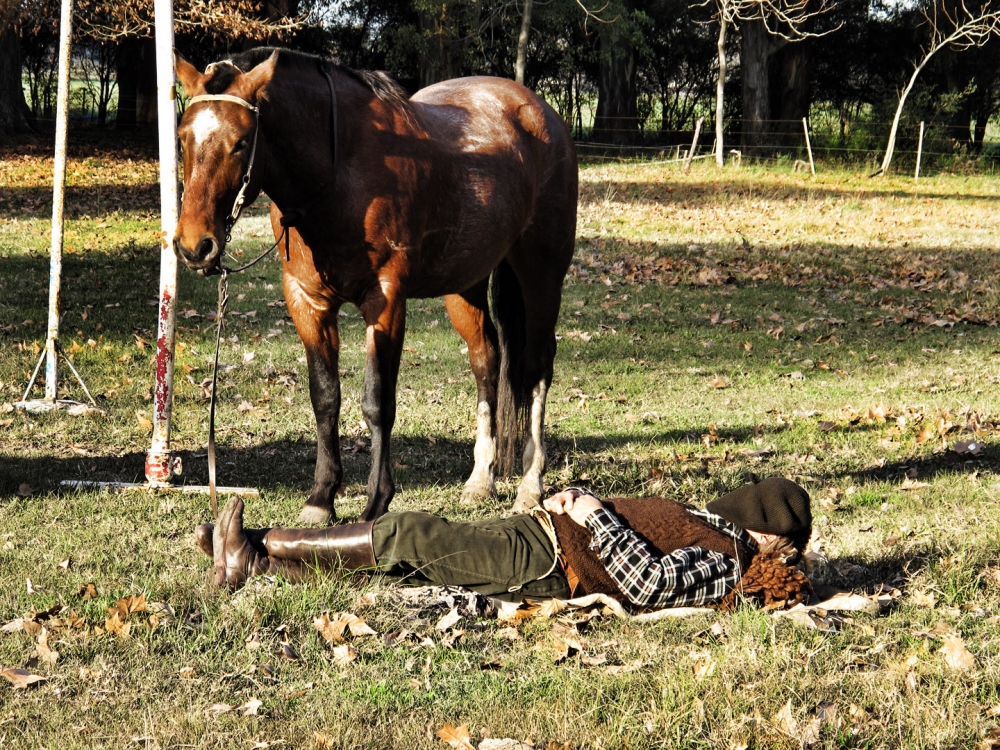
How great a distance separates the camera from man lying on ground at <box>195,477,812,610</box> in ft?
13.6

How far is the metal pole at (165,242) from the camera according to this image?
574cm

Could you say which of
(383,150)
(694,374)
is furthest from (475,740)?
(694,374)

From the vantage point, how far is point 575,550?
4.20 metres

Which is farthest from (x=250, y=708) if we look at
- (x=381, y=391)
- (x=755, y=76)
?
(x=755, y=76)

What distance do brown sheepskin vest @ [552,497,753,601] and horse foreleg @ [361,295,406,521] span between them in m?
1.29

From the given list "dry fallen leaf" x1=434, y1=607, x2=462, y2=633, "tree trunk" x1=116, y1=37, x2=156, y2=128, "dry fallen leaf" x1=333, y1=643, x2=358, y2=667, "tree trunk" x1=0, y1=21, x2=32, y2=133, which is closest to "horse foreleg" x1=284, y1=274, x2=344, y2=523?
"dry fallen leaf" x1=434, y1=607, x2=462, y2=633

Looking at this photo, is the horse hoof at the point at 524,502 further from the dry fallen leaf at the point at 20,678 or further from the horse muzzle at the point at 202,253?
the dry fallen leaf at the point at 20,678

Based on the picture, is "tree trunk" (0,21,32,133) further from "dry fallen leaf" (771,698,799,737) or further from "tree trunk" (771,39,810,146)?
"dry fallen leaf" (771,698,799,737)

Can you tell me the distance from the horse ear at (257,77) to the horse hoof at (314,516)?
6.94ft

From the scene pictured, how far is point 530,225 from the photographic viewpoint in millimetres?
6461

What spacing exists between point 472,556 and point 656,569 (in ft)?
2.48

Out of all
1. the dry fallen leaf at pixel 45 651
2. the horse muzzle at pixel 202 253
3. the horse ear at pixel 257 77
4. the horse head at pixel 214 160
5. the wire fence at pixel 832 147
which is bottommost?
the dry fallen leaf at pixel 45 651

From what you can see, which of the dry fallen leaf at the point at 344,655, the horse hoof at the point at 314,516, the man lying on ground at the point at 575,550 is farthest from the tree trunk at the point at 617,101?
the dry fallen leaf at the point at 344,655

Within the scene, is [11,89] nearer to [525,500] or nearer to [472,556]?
[525,500]
